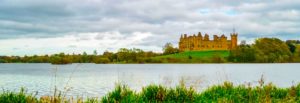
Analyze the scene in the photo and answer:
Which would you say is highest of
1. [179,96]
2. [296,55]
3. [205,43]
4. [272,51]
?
[205,43]

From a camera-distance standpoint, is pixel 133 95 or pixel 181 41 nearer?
pixel 133 95

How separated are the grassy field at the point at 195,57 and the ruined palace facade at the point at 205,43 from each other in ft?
42.1

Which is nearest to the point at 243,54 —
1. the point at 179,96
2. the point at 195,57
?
the point at 195,57

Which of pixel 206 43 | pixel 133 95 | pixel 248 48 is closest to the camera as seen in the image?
pixel 133 95

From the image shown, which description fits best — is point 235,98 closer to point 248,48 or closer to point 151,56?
point 248,48

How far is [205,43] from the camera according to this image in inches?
6978

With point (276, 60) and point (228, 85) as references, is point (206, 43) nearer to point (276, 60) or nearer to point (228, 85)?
point (276, 60)

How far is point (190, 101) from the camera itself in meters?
16.5

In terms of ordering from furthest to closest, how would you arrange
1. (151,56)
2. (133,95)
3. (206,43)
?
(206,43)
(151,56)
(133,95)

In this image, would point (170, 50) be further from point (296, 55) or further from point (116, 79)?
point (116, 79)

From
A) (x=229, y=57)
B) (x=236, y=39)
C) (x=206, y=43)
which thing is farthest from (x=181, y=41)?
(x=229, y=57)

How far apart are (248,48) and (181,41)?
144 ft

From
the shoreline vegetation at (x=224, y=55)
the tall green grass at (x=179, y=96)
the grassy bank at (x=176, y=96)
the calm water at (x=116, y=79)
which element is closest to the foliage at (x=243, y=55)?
the shoreline vegetation at (x=224, y=55)

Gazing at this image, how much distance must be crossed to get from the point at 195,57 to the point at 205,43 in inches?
995
